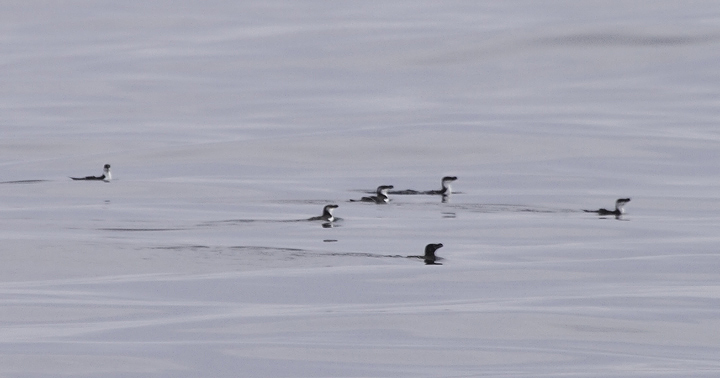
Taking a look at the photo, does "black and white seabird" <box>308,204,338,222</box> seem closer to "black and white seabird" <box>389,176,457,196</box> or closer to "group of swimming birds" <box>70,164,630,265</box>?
"group of swimming birds" <box>70,164,630,265</box>

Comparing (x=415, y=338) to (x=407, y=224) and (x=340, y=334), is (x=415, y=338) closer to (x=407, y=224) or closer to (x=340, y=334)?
(x=340, y=334)

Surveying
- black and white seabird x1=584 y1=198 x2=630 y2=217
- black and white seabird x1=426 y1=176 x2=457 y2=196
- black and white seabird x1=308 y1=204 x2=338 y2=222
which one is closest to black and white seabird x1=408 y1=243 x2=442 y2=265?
black and white seabird x1=308 y1=204 x2=338 y2=222

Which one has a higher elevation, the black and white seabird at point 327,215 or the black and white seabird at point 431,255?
the black and white seabird at point 327,215

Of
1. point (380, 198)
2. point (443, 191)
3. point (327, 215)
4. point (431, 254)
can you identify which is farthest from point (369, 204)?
point (431, 254)

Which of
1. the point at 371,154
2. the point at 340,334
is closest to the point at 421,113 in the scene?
the point at 371,154

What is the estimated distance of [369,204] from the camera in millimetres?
28875

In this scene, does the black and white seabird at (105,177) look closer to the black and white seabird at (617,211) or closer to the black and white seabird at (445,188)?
the black and white seabird at (445,188)

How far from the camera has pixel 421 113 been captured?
163ft

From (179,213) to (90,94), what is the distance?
111 ft

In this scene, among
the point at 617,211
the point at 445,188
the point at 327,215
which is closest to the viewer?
the point at 327,215

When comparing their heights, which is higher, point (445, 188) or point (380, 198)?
point (445, 188)

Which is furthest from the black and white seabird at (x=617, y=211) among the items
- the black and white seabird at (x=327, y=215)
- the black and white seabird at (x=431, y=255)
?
the black and white seabird at (x=431, y=255)

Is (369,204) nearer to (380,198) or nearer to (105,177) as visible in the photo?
(380,198)

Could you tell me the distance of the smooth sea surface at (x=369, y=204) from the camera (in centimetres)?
1298
